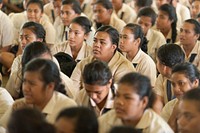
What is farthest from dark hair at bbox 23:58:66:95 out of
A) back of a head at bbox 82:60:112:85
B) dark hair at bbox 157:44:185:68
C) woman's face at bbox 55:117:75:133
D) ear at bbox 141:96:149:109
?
dark hair at bbox 157:44:185:68

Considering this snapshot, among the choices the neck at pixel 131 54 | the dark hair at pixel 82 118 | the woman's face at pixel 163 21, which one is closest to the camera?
the dark hair at pixel 82 118

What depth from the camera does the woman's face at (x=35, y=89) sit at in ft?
8.32

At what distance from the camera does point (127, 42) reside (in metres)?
4.04

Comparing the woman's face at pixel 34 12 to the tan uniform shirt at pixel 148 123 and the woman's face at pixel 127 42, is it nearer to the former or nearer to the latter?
the woman's face at pixel 127 42

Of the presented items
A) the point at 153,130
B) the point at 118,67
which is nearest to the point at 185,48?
the point at 118,67

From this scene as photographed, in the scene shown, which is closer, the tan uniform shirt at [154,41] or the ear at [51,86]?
the ear at [51,86]

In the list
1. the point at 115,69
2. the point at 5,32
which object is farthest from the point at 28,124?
the point at 5,32

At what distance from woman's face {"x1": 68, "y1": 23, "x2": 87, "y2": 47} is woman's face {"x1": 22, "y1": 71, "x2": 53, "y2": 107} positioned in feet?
5.51

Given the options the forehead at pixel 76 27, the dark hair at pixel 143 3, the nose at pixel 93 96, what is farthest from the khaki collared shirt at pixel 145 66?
the dark hair at pixel 143 3

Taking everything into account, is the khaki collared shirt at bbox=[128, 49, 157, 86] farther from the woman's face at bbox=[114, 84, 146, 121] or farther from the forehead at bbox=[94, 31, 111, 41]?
the woman's face at bbox=[114, 84, 146, 121]

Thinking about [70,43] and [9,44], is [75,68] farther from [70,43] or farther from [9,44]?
[9,44]

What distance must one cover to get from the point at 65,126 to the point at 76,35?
234 centimetres

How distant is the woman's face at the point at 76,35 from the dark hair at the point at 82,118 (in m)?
2.21

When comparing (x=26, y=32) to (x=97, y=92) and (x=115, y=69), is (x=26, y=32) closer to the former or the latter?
(x=115, y=69)
